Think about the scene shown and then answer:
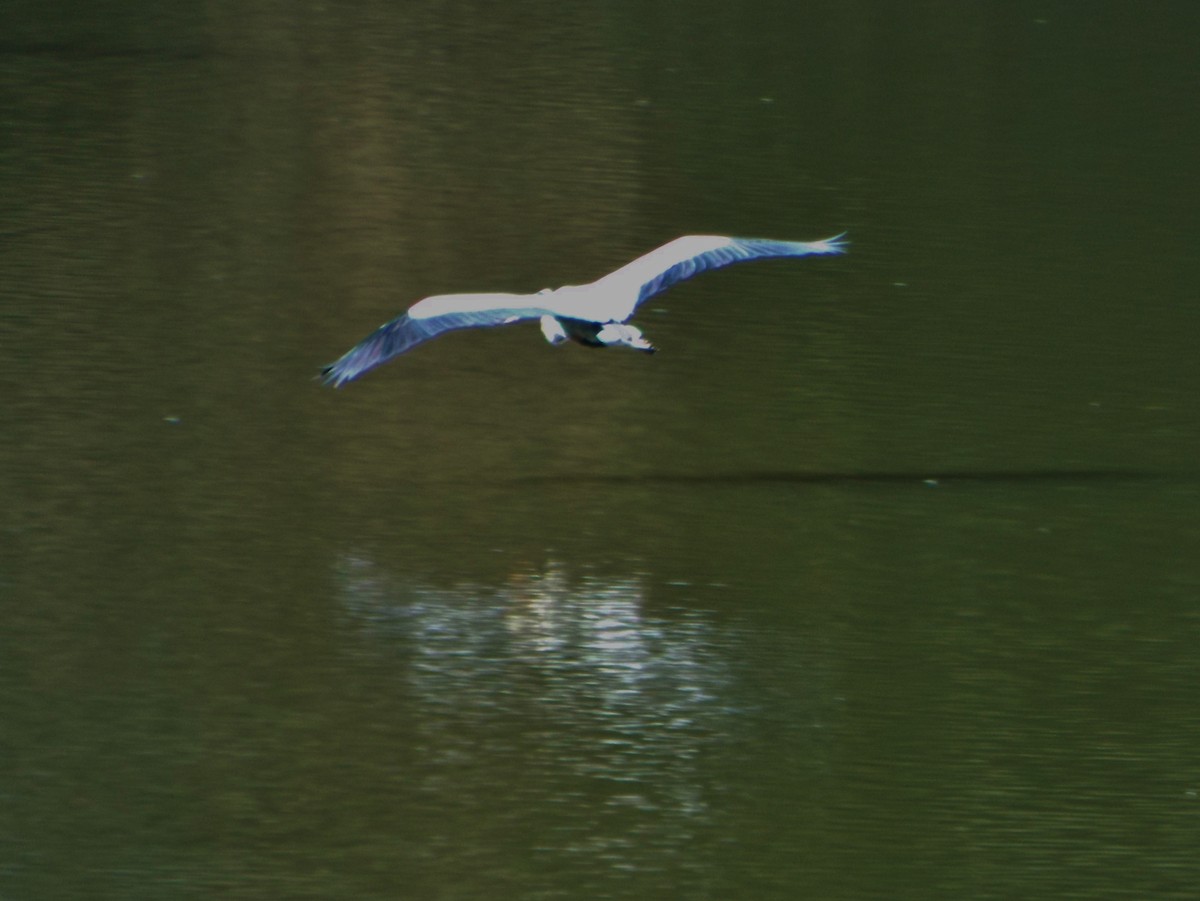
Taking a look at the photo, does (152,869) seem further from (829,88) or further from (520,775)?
(829,88)

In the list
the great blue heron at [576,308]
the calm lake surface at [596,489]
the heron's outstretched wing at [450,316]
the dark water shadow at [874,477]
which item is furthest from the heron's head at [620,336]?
the dark water shadow at [874,477]

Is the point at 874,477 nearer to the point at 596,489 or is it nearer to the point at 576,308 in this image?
the point at 596,489

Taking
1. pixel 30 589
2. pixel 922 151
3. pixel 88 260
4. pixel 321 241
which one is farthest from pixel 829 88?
pixel 30 589

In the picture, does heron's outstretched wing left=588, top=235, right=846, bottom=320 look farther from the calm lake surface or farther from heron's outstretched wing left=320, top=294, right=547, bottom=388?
the calm lake surface

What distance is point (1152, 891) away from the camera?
386cm

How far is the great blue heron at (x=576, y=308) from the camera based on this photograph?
490cm

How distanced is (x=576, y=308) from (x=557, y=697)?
1.16 m

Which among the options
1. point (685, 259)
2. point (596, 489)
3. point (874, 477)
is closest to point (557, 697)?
point (596, 489)

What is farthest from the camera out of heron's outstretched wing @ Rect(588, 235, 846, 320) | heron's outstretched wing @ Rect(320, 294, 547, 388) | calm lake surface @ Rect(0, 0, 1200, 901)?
heron's outstretched wing @ Rect(588, 235, 846, 320)

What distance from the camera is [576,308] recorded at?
5035 mm

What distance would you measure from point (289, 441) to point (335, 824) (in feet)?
7.15

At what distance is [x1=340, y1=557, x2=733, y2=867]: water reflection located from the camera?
13.4 ft

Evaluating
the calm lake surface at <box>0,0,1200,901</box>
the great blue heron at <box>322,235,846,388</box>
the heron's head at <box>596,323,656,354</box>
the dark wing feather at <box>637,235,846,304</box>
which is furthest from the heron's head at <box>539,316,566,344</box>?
the calm lake surface at <box>0,0,1200,901</box>

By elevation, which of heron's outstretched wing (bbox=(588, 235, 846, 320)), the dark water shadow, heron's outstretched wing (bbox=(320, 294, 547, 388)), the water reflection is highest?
heron's outstretched wing (bbox=(588, 235, 846, 320))
